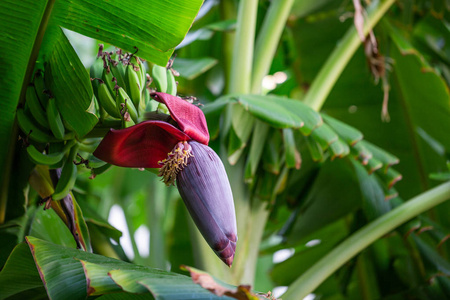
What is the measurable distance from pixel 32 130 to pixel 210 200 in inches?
12.7

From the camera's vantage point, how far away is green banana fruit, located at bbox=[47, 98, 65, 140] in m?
0.69

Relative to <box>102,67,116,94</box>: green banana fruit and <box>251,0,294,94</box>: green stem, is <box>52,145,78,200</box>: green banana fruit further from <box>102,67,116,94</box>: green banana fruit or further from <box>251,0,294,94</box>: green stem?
<box>251,0,294,94</box>: green stem

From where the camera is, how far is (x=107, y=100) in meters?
0.69

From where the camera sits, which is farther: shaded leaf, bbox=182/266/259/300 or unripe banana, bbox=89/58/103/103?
unripe banana, bbox=89/58/103/103

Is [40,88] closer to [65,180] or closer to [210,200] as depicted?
[65,180]

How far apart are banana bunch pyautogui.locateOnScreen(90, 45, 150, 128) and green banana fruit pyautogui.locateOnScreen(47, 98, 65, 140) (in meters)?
0.06

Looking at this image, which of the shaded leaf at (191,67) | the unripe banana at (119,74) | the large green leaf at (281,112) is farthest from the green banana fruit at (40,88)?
the shaded leaf at (191,67)

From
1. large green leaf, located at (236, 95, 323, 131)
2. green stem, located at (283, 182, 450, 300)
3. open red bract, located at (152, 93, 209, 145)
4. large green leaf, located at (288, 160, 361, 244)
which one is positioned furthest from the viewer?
large green leaf, located at (288, 160, 361, 244)

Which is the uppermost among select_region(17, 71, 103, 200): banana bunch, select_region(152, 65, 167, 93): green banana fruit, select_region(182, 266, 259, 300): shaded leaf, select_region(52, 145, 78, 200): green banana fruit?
select_region(152, 65, 167, 93): green banana fruit

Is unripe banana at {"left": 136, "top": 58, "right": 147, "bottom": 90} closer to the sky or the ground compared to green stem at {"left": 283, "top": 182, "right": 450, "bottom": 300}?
closer to the sky

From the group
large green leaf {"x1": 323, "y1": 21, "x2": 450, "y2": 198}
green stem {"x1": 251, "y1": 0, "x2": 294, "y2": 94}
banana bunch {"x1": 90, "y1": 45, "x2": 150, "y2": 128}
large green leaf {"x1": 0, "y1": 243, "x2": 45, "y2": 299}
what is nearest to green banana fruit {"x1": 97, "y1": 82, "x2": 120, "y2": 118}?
banana bunch {"x1": 90, "y1": 45, "x2": 150, "y2": 128}

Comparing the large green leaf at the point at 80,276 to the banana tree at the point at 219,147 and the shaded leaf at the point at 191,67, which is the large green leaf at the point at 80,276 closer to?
the banana tree at the point at 219,147

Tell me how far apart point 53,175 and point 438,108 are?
112 cm

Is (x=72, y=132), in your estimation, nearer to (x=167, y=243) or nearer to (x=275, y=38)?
(x=275, y=38)
